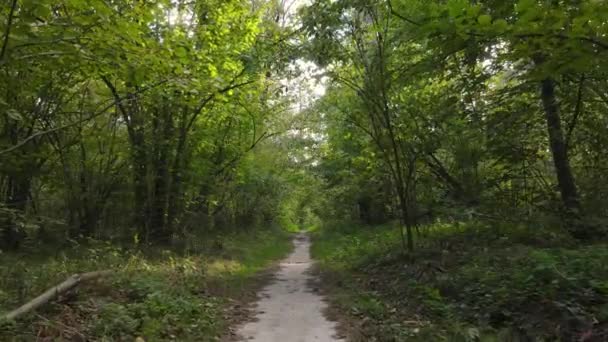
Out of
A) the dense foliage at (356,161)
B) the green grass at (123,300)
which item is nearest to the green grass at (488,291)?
the dense foliage at (356,161)

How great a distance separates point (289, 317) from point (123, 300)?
280 centimetres

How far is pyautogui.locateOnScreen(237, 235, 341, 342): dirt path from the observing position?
6855 mm

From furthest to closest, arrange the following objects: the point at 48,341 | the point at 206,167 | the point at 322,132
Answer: the point at 322,132, the point at 206,167, the point at 48,341

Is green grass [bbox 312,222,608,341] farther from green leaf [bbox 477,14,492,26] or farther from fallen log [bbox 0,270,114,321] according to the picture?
fallen log [bbox 0,270,114,321]

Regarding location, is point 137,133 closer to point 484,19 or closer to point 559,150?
point 484,19

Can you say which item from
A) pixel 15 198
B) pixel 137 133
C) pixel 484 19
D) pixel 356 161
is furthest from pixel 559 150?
pixel 15 198

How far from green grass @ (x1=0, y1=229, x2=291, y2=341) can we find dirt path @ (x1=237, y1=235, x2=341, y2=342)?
0.61 meters

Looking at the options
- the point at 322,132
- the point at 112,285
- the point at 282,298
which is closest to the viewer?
the point at 112,285

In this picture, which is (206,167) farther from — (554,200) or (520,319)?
(520,319)

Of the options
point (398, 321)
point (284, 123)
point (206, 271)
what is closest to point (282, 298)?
point (206, 271)

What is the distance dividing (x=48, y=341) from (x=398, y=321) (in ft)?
15.7

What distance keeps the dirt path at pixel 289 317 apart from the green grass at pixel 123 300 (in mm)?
612

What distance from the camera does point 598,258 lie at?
22.7 feet

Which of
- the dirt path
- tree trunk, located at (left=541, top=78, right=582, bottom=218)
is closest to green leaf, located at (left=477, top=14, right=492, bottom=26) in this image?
the dirt path
